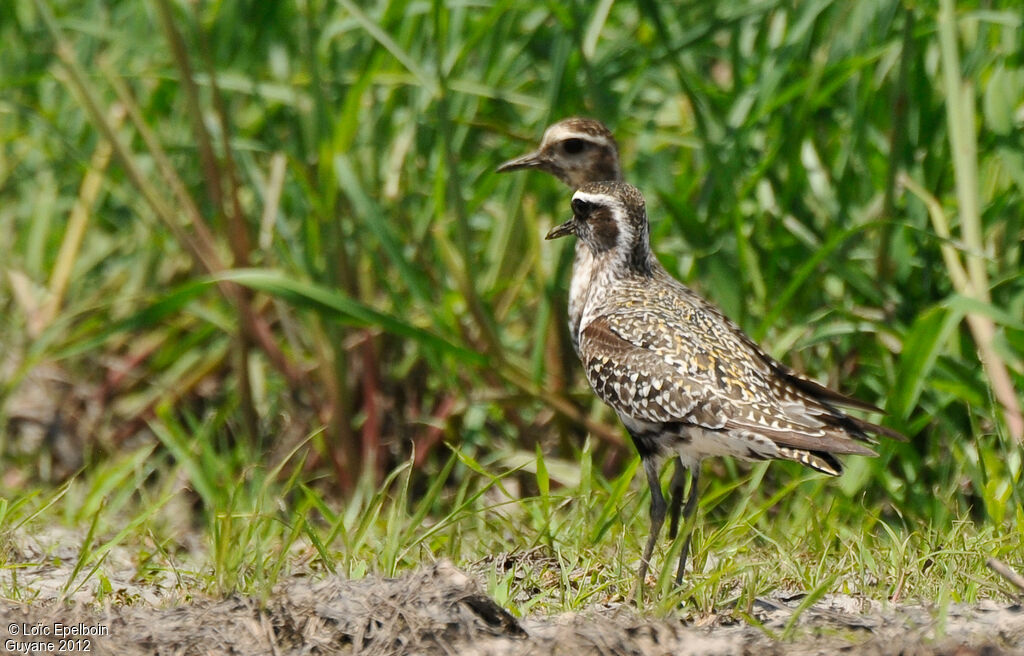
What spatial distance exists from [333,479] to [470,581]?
9.83 ft

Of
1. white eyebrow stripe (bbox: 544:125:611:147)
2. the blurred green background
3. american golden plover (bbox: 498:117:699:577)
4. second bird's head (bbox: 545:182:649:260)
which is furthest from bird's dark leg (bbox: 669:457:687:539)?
white eyebrow stripe (bbox: 544:125:611:147)

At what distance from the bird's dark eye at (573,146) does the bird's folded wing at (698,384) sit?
1199 mm

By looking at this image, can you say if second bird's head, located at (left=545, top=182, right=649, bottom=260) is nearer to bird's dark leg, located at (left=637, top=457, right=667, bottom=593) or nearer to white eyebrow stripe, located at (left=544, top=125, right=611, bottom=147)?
white eyebrow stripe, located at (left=544, top=125, right=611, bottom=147)

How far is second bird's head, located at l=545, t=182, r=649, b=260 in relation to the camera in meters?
4.91

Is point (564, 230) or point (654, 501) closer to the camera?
point (654, 501)

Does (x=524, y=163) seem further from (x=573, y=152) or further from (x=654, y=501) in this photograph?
(x=654, y=501)

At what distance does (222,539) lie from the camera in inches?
144

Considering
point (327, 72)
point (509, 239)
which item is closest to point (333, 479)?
point (509, 239)

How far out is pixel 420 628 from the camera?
10.7ft

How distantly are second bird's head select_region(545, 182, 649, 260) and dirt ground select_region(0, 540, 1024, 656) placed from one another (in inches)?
69.1

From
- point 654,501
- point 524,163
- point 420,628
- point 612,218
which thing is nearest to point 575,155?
point 524,163

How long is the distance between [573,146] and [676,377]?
1.70 m

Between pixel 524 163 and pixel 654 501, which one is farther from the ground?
pixel 524 163

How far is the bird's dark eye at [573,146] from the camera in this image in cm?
568
